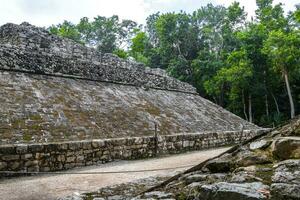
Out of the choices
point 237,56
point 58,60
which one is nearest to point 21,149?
point 58,60

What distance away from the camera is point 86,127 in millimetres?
8352

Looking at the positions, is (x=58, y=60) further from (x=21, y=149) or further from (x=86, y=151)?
(x=21, y=149)

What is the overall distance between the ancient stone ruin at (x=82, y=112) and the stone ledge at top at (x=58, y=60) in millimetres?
36

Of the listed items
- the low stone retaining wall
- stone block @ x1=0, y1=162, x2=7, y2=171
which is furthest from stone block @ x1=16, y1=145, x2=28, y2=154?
stone block @ x1=0, y1=162, x2=7, y2=171

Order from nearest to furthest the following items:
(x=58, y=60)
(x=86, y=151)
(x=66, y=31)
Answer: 1. (x=86, y=151)
2. (x=58, y=60)
3. (x=66, y=31)

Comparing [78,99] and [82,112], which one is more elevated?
[78,99]

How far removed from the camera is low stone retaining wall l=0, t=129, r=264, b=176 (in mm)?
6207

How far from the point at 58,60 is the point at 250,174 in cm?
953

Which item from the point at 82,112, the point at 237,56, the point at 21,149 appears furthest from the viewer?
the point at 237,56

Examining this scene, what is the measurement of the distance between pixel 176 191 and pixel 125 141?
19.0 feet

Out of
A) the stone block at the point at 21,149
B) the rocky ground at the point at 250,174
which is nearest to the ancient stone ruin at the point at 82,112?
the stone block at the point at 21,149

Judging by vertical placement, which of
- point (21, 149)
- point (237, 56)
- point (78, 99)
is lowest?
point (21, 149)

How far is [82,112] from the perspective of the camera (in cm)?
902

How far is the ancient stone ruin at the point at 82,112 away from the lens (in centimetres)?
693
